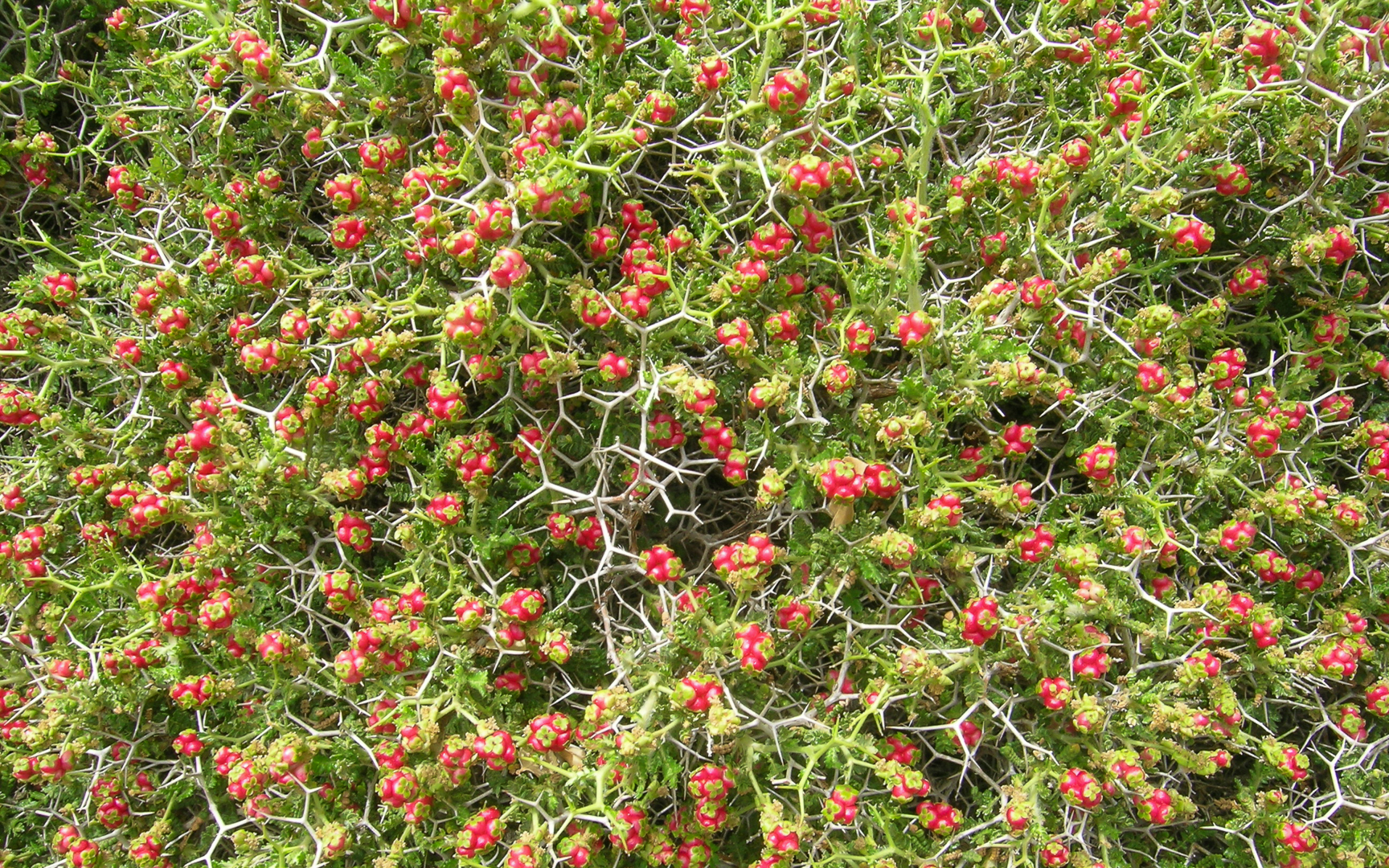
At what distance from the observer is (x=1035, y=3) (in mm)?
2129

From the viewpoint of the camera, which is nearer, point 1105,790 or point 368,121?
point 1105,790

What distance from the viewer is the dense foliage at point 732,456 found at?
69.7 inches

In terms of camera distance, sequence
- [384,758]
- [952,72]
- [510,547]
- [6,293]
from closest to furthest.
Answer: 1. [384,758]
2. [510,547]
3. [952,72]
4. [6,293]

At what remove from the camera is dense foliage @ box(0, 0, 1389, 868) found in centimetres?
177

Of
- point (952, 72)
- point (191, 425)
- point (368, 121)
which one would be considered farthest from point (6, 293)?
point (952, 72)

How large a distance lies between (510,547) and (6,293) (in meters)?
1.77

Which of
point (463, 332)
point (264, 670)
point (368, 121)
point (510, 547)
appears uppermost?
point (368, 121)

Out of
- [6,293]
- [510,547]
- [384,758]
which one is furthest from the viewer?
[6,293]

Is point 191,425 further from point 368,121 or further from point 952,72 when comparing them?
point 952,72

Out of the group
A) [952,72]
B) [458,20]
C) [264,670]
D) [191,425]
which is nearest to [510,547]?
[264,670]

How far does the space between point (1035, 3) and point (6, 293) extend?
9.37 feet

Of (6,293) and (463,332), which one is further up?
(463,332)

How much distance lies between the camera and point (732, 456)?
5.96 feet

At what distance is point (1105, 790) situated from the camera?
1805 mm
